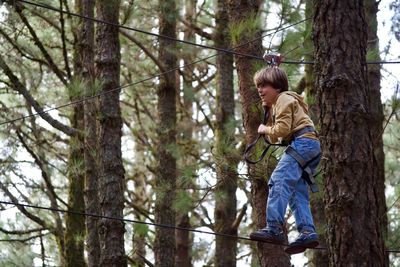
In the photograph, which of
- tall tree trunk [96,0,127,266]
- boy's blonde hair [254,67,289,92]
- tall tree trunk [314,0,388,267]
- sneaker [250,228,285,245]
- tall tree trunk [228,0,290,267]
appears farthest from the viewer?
tall tree trunk [96,0,127,266]

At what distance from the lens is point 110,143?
6.72 meters

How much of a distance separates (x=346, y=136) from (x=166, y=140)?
5190mm

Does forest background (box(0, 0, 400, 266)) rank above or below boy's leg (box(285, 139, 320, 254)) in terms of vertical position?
above

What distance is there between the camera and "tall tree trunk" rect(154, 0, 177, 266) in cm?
880

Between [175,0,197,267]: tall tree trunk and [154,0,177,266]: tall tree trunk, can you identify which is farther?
[175,0,197,267]: tall tree trunk

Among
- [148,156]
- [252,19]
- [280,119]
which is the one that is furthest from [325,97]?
[148,156]

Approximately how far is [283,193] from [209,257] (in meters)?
9.19

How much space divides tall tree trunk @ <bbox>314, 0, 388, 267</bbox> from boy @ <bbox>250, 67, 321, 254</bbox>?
0.11 meters

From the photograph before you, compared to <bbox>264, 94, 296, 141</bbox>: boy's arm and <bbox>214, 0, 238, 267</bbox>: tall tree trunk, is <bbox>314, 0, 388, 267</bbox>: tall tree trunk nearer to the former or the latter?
<bbox>264, 94, 296, 141</bbox>: boy's arm

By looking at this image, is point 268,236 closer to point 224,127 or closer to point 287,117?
point 287,117

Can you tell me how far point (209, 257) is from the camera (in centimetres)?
1327

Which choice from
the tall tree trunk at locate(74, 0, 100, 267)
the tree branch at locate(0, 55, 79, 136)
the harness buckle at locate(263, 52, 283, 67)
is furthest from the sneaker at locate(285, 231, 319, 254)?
the tall tree trunk at locate(74, 0, 100, 267)

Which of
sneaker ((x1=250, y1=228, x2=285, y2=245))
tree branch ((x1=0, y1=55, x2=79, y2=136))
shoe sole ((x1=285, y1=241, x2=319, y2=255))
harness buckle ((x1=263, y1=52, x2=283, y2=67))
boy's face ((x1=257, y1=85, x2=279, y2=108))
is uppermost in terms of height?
tree branch ((x1=0, y1=55, x2=79, y2=136))

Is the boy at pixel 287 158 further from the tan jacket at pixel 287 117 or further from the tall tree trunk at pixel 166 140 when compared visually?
the tall tree trunk at pixel 166 140
